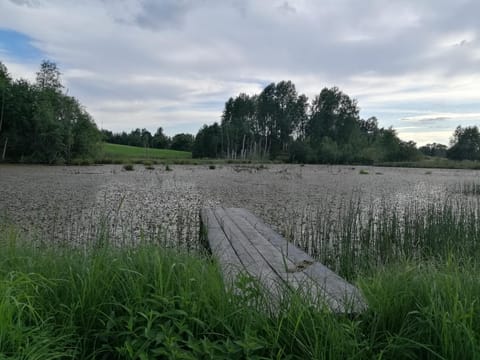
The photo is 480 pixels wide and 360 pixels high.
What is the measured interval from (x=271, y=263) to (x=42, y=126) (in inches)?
974

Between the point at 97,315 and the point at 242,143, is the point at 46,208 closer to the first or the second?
the point at 97,315

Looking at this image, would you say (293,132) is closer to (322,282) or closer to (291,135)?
(291,135)

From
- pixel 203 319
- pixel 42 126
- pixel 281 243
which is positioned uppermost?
pixel 42 126

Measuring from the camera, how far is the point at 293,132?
2196 inches

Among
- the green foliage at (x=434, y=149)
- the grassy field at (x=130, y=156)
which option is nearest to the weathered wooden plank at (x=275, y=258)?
the grassy field at (x=130, y=156)

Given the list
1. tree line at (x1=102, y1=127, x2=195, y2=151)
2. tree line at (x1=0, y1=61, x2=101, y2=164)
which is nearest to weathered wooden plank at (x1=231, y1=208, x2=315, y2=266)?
tree line at (x1=0, y1=61, x2=101, y2=164)

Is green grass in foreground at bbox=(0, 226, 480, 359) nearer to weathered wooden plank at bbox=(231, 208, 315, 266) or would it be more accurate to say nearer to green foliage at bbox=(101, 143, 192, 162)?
weathered wooden plank at bbox=(231, 208, 315, 266)

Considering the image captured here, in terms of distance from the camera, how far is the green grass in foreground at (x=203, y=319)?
1213 millimetres

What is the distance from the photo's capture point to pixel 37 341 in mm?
1205

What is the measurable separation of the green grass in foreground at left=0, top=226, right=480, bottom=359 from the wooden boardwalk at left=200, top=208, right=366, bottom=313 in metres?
0.14

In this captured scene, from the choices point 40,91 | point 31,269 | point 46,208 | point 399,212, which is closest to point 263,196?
point 399,212

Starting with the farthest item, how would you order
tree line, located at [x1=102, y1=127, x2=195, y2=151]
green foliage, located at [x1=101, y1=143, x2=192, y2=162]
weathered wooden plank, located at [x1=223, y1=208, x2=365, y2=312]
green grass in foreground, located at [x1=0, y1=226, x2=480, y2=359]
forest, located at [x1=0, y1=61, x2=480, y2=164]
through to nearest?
tree line, located at [x1=102, y1=127, x2=195, y2=151]
forest, located at [x1=0, y1=61, x2=480, y2=164]
green foliage, located at [x1=101, y1=143, x2=192, y2=162]
weathered wooden plank, located at [x1=223, y1=208, x2=365, y2=312]
green grass in foreground, located at [x1=0, y1=226, x2=480, y2=359]

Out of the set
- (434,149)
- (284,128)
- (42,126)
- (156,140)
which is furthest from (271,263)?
(434,149)

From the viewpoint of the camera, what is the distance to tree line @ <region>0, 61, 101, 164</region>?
22.7 metres
